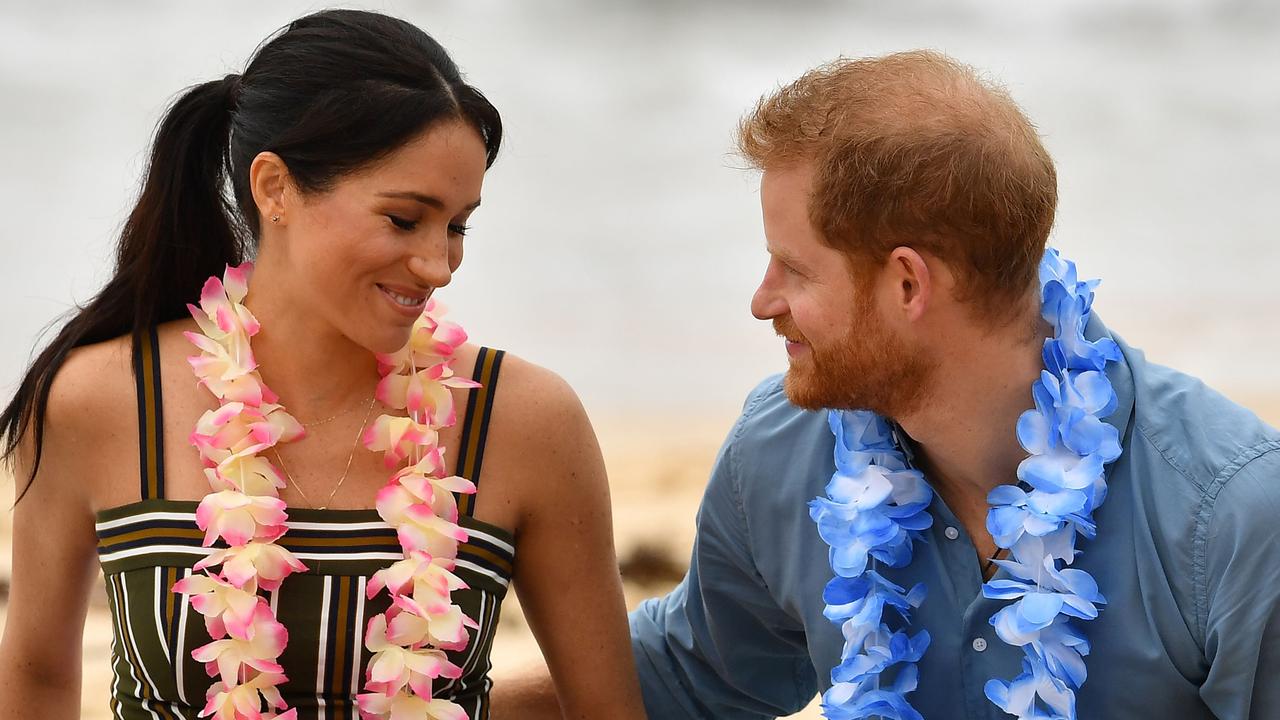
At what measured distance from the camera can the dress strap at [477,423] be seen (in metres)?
2.35

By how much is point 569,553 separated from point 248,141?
2.69ft

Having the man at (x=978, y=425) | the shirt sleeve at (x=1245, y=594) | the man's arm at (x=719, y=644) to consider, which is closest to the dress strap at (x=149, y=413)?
the man's arm at (x=719, y=644)

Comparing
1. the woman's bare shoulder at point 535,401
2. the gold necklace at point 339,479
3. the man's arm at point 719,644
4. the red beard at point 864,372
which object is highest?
the red beard at point 864,372

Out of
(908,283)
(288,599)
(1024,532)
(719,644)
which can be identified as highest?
(908,283)

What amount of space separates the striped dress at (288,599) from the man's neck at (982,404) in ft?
2.34

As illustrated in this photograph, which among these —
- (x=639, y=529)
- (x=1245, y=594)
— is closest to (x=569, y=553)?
(x=1245, y=594)

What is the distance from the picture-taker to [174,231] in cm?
245

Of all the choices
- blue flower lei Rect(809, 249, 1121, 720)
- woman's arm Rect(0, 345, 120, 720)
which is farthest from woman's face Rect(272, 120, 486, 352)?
blue flower lei Rect(809, 249, 1121, 720)

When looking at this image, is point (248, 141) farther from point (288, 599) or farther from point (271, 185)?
point (288, 599)

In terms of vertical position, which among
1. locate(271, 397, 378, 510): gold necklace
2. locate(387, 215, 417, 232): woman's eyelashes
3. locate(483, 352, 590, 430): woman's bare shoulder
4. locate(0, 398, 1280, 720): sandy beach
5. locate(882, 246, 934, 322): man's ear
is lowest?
locate(0, 398, 1280, 720): sandy beach

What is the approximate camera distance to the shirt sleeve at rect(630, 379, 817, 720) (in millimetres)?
2469

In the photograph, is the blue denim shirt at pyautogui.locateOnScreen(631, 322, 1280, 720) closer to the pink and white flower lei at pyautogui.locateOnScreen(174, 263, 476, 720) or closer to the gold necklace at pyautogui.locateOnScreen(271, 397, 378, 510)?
the pink and white flower lei at pyautogui.locateOnScreen(174, 263, 476, 720)

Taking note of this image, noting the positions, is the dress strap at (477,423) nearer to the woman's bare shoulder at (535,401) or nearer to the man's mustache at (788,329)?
the woman's bare shoulder at (535,401)

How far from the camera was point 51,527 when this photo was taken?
2348mm
